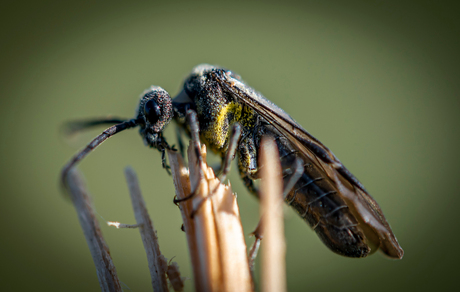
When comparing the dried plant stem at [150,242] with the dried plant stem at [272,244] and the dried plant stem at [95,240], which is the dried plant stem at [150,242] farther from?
the dried plant stem at [272,244]

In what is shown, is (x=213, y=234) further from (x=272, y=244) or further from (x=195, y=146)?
(x=195, y=146)

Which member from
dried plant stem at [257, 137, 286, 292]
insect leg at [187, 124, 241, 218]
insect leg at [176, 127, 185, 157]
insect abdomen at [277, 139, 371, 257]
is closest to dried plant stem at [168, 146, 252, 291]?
insect leg at [187, 124, 241, 218]

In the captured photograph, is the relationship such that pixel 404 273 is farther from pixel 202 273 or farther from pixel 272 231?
pixel 202 273

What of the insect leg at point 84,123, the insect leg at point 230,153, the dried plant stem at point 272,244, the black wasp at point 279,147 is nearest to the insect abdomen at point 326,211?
the black wasp at point 279,147

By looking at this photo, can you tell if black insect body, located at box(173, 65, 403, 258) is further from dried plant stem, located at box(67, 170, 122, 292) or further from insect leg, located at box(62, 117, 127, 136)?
dried plant stem, located at box(67, 170, 122, 292)

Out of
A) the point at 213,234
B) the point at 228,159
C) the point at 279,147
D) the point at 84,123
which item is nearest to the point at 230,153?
the point at 228,159

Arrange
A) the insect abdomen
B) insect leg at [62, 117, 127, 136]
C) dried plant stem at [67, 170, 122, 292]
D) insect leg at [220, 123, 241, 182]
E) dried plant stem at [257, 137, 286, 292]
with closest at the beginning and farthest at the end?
dried plant stem at [257, 137, 286, 292], dried plant stem at [67, 170, 122, 292], insect leg at [220, 123, 241, 182], the insect abdomen, insect leg at [62, 117, 127, 136]
